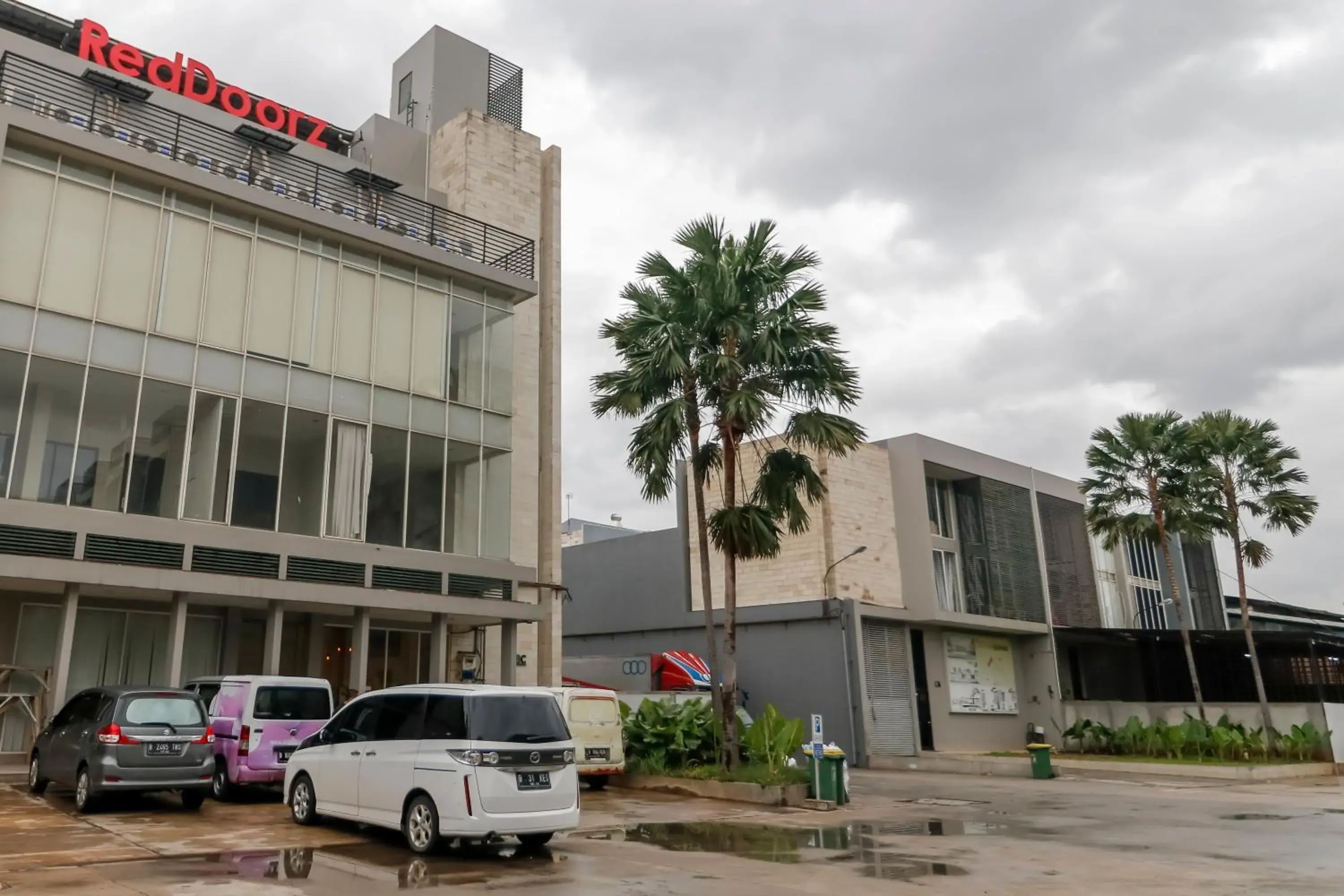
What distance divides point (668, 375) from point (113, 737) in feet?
37.7

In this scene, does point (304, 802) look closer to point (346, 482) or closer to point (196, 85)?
point (346, 482)

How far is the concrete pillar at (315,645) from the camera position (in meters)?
21.0

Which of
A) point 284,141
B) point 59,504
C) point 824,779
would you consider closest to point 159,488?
point 59,504

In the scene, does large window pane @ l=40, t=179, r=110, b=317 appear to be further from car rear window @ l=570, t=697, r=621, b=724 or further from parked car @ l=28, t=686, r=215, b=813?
car rear window @ l=570, t=697, r=621, b=724

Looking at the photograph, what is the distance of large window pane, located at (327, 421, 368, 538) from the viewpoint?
2019 cm

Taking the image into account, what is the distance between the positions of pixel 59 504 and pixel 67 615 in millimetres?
1993

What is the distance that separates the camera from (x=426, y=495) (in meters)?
22.1

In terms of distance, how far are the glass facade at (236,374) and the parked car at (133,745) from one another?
5.71m

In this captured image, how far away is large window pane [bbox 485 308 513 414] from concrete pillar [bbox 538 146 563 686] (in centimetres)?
223

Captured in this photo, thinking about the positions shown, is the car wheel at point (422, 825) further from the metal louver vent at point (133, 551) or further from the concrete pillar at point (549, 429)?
the concrete pillar at point (549, 429)

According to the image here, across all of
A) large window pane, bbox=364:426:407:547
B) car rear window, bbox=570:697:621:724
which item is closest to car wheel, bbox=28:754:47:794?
large window pane, bbox=364:426:407:547

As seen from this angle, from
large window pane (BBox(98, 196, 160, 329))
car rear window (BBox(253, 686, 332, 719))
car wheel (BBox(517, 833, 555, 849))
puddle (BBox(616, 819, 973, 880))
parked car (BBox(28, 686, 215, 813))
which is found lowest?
puddle (BBox(616, 819, 973, 880))

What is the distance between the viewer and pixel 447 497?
22531 millimetres

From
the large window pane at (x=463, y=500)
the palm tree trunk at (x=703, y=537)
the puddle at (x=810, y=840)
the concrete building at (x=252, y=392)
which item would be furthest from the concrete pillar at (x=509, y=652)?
the puddle at (x=810, y=840)
